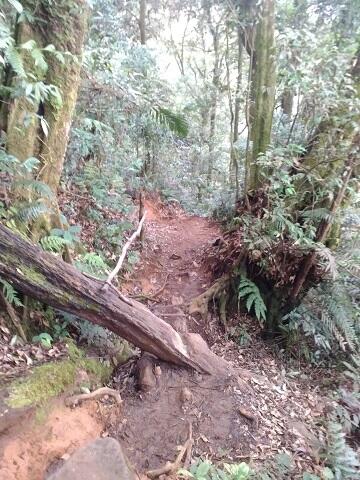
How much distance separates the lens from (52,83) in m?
4.59

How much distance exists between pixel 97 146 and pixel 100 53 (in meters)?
2.50

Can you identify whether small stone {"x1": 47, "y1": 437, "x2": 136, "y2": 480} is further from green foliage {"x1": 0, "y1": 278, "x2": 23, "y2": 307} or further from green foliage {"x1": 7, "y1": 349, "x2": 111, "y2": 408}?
green foliage {"x1": 0, "y1": 278, "x2": 23, "y2": 307}

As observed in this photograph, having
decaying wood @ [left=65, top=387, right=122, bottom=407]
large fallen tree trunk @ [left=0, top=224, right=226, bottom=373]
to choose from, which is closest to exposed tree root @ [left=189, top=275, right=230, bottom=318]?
large fallen tree trunk @ [left=0, top=224, right=226, bottom=373]

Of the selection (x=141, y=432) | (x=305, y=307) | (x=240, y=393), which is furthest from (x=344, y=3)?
(x=141, y=432)

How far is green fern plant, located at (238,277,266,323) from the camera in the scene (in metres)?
5.93

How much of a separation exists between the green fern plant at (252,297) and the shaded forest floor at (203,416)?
328mm

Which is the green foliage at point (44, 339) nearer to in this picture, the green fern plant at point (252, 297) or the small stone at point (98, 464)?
the small stone at point (98, 464)

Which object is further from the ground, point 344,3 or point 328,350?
point 344,3

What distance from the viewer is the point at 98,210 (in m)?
7.14

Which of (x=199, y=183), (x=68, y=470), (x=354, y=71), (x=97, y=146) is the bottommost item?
(x=199, y=183)

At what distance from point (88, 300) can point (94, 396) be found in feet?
2.94

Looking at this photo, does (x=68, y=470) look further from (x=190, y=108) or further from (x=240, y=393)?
(x=190, y=108)

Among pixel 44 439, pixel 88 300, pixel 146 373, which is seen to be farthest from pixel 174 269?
pixel 44 439

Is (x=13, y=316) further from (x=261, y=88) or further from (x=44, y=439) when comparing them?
(x=261, y=88)
